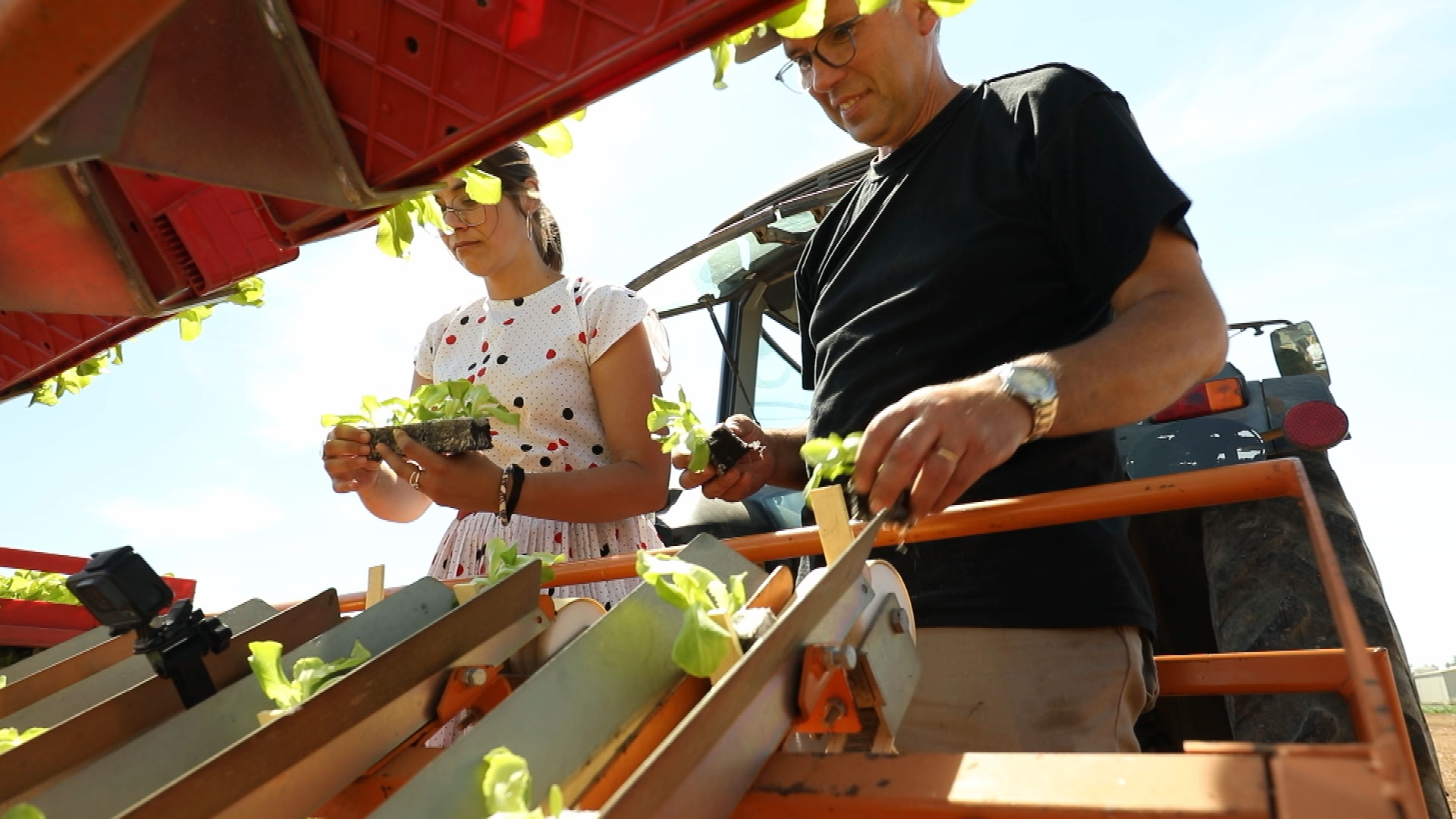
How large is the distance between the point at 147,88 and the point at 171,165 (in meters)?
0.09

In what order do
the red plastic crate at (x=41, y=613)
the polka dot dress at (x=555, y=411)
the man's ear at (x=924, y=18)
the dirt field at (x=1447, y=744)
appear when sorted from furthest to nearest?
Answer: the dirt field at (x=1447, y=744) → the red plastic crate at (x=41, y=613) → the polka dot dress at (x=555, y=411) → the man's ear at (x=924, y=18)

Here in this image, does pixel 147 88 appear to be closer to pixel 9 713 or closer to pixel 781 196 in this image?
pixel 9 713

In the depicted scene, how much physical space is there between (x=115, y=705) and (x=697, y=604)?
777 millimetres

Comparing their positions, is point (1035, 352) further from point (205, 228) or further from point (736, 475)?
point (205, 228)

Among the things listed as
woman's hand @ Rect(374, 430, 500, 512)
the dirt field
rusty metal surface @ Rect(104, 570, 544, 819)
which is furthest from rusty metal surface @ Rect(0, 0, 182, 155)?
the dirt field

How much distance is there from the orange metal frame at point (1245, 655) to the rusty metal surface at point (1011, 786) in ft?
0.06

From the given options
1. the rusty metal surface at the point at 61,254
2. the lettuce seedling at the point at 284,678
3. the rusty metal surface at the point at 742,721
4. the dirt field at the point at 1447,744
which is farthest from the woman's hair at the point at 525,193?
the dirt field at the point at 1447,744

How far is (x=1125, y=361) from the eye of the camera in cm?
151

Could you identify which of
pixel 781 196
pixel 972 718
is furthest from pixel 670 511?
pixel 972 718

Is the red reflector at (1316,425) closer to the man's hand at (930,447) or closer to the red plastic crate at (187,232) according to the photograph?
the man's hand at (930,447)

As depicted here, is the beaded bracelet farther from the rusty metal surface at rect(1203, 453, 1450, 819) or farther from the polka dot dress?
the rusty metal surface at rect(1203, 453, 1450, 819)

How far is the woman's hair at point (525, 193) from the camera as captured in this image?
261 cm

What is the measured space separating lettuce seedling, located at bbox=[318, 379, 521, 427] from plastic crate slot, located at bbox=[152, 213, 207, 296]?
36.0 inches

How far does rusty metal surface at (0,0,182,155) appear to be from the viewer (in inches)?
31.7
